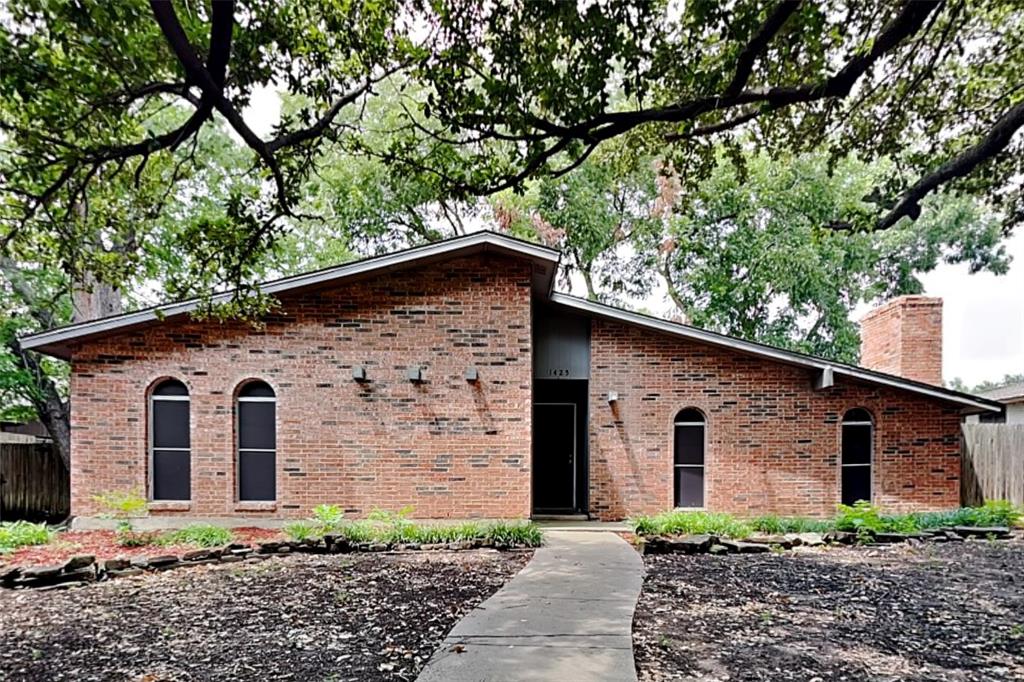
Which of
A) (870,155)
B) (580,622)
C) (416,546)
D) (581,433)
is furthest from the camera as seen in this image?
(581,433)

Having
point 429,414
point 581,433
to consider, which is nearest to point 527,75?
point 429,414

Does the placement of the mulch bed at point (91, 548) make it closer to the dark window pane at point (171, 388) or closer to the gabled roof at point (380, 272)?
the dark window pane at point (171, 388)

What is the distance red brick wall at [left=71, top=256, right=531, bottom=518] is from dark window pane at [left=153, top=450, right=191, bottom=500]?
0.23 meters

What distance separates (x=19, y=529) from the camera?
27.0ft

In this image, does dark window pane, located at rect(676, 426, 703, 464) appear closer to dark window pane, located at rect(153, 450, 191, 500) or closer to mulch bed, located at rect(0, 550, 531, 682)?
mulch bed, located at rect(0, 550, 531, 682)

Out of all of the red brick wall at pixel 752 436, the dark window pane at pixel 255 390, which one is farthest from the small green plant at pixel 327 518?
the red brick wall at pixel 752 436

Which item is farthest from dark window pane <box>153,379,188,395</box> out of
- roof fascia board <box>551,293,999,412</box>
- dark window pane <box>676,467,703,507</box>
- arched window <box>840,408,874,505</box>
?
arched window <box>840,408,874,505</box>

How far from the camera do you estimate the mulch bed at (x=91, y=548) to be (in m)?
7.09

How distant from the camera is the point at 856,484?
10.4m

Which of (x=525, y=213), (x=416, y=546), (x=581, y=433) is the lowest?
(x=416, y=546)

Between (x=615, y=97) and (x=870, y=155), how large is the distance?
36.0ft

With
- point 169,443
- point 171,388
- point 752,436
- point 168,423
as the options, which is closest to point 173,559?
point 169,443

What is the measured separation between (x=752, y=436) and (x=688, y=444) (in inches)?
43.9

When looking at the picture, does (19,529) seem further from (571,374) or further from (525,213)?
(525,213)
